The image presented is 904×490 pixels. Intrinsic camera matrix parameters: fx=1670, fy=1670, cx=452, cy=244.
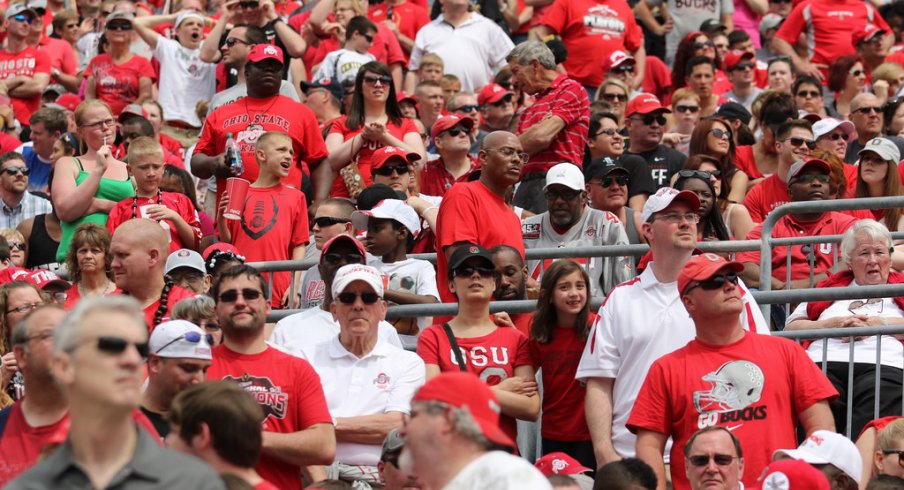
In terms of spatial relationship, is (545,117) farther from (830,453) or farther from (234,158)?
(830,453)

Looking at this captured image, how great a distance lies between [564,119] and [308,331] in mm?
3718

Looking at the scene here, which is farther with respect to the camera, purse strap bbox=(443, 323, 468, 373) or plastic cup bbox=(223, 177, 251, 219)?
plastic cup bbox=(223, 177, 251, 219)

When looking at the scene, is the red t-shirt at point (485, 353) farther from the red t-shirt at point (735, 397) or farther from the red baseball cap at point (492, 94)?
the red baseball cap at point (492, 94)

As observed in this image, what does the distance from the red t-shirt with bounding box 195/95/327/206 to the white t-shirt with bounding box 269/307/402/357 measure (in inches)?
125

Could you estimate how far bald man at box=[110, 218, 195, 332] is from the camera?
Answer: 28.9ft

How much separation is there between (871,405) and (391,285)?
9.16 feet

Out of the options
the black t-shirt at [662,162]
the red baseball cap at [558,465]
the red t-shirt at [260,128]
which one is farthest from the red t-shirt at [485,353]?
the black t-shirt at [662,162]

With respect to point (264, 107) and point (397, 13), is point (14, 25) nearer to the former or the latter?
point (397, 13)

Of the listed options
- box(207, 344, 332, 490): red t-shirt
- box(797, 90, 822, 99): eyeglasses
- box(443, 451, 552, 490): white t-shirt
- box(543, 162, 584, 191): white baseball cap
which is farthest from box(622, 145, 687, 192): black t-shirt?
box(443, 451, 552, 490): white t-shirt

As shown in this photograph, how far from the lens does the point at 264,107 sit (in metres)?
12.0

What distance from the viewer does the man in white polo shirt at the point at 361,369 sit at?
8.09m

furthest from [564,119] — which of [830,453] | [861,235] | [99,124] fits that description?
[830,453]

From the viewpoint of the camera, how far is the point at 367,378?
8.28 meters

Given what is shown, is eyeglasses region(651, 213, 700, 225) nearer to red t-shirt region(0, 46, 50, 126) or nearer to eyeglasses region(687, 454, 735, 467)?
eyeglasses region(687, 454, 735, 467)
